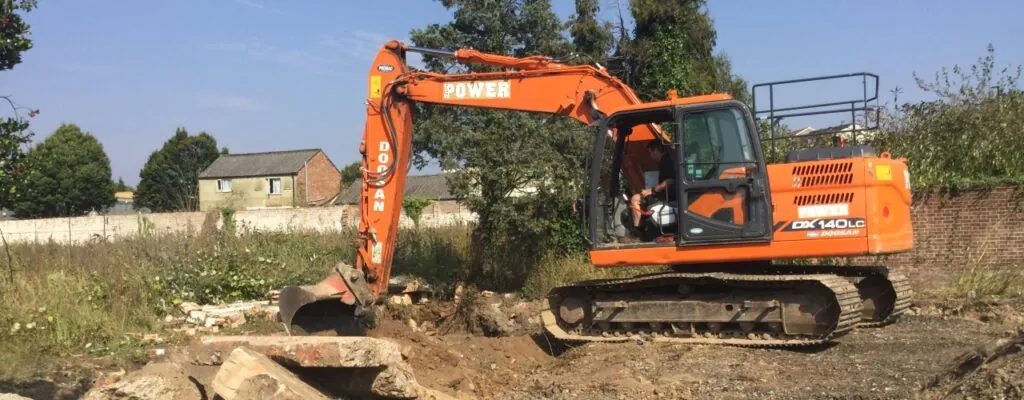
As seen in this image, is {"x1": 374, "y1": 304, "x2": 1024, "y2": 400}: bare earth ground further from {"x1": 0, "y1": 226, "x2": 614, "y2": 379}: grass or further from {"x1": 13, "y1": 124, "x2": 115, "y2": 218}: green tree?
{"x1": 13, "y1": 124, "x2": 115, "y2": 218}: green tree

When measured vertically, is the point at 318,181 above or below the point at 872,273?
above

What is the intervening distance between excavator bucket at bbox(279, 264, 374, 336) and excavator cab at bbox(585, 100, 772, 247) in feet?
8.64

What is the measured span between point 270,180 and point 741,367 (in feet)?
167

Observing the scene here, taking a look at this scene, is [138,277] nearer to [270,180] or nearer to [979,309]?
[979,309]

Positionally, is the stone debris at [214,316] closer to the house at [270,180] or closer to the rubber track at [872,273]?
the rubber track at [872,273]

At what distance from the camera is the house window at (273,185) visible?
55094 mm

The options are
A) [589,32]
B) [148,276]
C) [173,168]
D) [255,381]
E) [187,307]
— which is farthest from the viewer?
[173,168]

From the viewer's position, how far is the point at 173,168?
6488 centimetres

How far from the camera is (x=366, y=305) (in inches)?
359

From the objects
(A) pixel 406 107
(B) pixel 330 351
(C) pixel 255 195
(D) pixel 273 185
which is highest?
(D) pixel 273 185

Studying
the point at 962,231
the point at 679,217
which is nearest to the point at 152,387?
the point at 679,217

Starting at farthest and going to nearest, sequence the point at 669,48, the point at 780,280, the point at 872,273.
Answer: the point at 669,48
the point at 872,273
the point at 780,280

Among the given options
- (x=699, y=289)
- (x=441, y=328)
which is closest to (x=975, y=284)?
(x=699, y=289)

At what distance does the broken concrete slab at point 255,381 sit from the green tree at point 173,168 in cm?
5741
